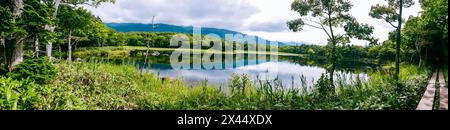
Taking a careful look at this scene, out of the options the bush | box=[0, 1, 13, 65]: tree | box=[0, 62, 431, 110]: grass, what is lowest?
box=[0, 62, 431, 110]: grass

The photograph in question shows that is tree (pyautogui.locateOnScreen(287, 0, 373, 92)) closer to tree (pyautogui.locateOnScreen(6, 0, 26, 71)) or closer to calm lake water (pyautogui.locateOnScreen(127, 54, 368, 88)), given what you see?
calm lake water (pyautogui.locateOnScreen(127, 54, 368, 88))

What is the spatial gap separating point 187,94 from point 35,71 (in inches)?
104

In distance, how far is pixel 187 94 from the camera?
20.2ft

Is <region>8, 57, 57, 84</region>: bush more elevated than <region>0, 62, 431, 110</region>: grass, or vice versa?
<region>8, 57, 57, 84</region>: bush

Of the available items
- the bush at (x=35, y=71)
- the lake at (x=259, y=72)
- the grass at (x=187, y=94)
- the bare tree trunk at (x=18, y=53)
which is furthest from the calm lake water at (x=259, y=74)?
the bare tree trunk at (x=18, y=53)

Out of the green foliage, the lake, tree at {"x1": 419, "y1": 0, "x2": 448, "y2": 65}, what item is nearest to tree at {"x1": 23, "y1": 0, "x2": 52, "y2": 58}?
the green foliage

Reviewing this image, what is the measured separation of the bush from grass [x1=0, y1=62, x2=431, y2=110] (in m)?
0.17

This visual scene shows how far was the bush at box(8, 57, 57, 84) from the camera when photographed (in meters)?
4.67

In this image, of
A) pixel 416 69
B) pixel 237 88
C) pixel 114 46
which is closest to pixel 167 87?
pixel 237 88

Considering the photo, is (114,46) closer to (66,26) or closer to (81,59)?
(81,59)

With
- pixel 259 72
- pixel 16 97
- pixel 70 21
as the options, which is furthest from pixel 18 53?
Answer: pixel 259 72

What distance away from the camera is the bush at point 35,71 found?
467 cm

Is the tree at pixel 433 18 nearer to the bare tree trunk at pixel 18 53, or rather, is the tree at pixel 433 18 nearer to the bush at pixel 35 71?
the bush at pixel 35 71
